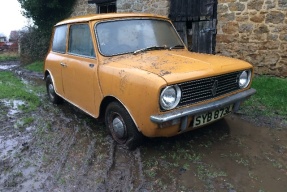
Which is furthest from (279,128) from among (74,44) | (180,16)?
(180,16)

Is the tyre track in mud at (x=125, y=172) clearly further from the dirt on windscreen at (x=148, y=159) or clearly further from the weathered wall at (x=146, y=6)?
the weathered wall at (x=146, y=6)

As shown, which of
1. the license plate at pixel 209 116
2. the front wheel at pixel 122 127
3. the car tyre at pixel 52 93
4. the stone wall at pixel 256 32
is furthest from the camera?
the stone wall at pixel 256 32

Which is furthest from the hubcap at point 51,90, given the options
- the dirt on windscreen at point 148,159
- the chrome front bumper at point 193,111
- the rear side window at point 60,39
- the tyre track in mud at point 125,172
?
the chrome front bumper at point 193,111

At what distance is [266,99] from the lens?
217 inches

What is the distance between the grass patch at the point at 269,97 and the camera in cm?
504

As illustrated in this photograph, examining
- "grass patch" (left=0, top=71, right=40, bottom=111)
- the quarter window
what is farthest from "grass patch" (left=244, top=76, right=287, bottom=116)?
the quarter window

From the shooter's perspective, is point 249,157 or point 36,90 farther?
point 36,90

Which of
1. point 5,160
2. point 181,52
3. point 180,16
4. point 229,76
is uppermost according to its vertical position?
point 180,16

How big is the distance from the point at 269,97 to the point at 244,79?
78.7 inches

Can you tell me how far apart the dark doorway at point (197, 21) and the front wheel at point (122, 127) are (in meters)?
5.03

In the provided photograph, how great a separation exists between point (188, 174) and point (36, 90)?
5520mm

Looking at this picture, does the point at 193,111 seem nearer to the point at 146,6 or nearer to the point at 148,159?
the point at 148,159

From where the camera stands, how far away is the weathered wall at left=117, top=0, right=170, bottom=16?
8.91m

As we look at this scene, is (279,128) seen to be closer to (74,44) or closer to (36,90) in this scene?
(74,44)
